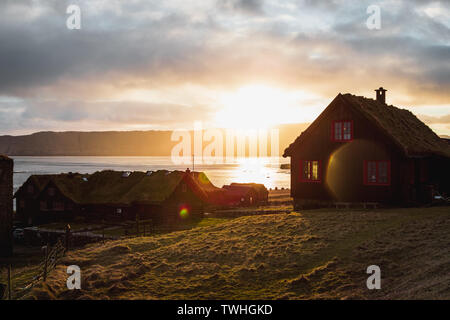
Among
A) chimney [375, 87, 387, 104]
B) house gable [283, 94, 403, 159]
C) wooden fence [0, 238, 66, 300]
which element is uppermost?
chimney [375, 87, 387, 104]

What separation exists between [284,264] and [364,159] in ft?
50.9

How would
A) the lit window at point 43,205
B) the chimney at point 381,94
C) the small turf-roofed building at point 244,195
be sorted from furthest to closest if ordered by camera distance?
the small turf-roofed building at point 244,195, the lit window at point 43,205, the chimney at point 381,94

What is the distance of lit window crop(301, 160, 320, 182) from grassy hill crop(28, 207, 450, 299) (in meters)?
8.87

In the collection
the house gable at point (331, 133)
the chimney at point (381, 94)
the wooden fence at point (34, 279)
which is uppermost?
the chimney at point (381, 94)

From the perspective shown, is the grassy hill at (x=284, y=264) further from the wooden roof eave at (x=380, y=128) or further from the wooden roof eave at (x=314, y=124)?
the wooden roof eave at (x=314, y=124)

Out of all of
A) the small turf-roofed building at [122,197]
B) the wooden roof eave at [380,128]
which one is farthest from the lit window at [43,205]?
the wooden roof eave at [380,128]

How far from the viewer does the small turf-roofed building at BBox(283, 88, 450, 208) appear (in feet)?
89.1

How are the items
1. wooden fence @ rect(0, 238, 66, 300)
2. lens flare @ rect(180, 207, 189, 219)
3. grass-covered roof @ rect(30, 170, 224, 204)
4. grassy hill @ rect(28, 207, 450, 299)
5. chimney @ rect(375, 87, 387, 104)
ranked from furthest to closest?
grass-covered roof @ rect(30, 170, 224, 204) → lens flare @ rect(180, 207, 189, 219) → chimney @ rect(375, 87, 387, 104) → wooden fence @ rect(0, 238, 66, 300) → grassy hill @ rect(28, 207, 450, 299)

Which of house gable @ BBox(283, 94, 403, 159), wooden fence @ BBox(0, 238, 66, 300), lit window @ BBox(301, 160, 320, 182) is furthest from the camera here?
lit window @ BBox(301, 160, 320, 182)

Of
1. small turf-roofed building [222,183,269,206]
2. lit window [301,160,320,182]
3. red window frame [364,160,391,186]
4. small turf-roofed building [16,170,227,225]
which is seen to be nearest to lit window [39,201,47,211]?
small turf-roofed building [16,170,227,225]

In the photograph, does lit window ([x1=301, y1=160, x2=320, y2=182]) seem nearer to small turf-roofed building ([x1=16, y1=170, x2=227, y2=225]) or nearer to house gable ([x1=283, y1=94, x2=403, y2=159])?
house gable ([x1=283, y1=94, x2=403, y2=159])

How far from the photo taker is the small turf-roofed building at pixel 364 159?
27156mm
